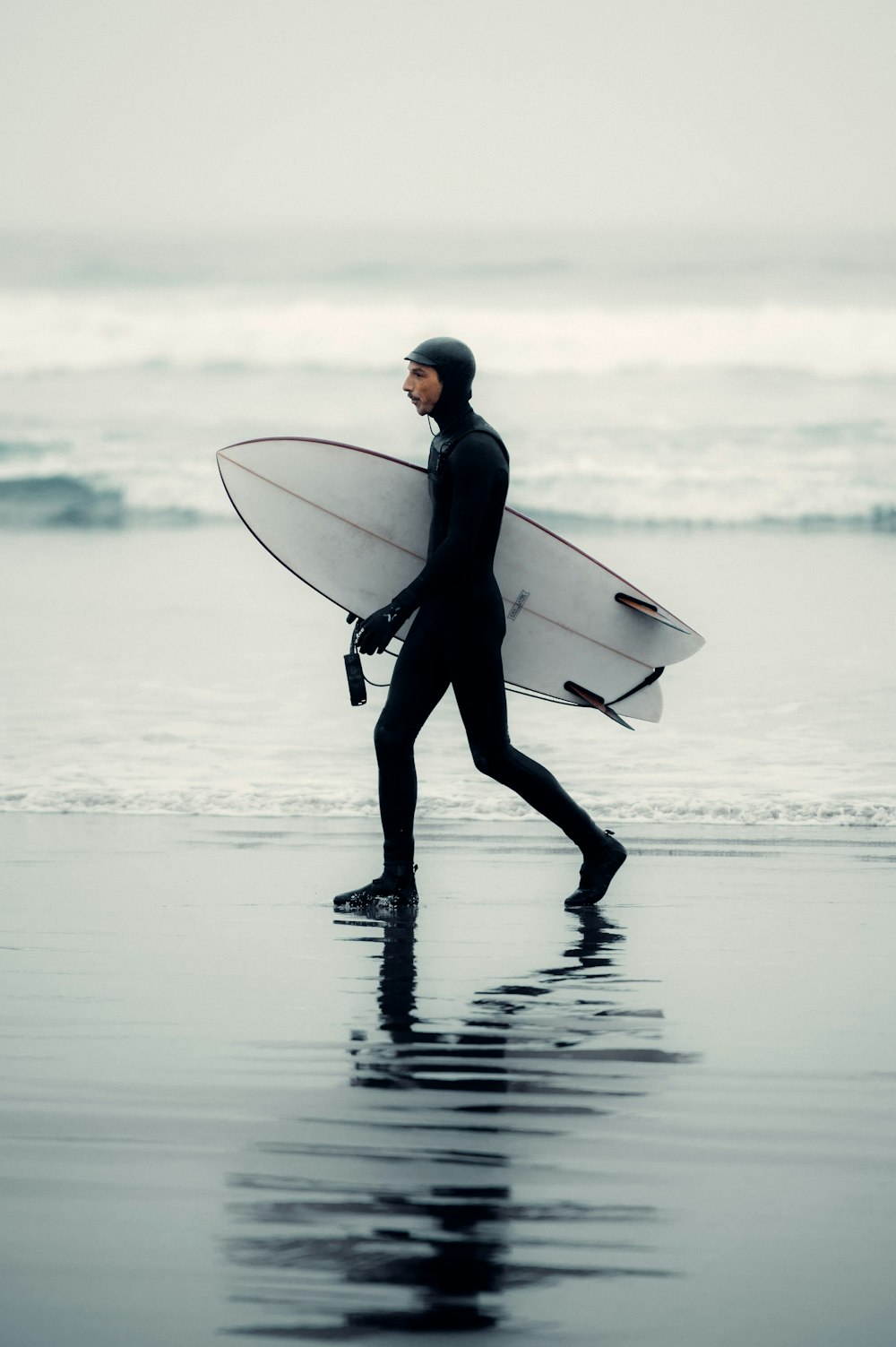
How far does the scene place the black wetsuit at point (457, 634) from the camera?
519 centimetres

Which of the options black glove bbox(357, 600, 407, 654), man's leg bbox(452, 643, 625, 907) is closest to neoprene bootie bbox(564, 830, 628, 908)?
man's leg bbox(452, 643, 625, 907)

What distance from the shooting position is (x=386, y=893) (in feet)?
17.2

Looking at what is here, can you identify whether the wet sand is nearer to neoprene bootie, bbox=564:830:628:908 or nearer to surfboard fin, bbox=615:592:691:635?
neoprene bootie, bbox=564:830:628:908

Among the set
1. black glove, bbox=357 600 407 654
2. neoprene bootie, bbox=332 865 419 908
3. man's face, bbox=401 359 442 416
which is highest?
man's face, bbox=401 359 442 416

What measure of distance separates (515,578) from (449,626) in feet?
2.89

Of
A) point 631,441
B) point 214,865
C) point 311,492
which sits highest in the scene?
point 631,441

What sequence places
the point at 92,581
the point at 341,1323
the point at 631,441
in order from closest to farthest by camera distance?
the point at 341,1323 → the point at 92,581 → the point at 631,441

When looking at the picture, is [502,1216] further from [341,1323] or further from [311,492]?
[311,492]

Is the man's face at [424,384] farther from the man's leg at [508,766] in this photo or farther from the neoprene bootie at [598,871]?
the neoprene bootie at [598,871]

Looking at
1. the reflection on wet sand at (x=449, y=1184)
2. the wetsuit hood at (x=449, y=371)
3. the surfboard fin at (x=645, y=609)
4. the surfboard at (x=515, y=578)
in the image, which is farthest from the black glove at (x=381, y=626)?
the reflection on wet sand at (x=449, y=1184)

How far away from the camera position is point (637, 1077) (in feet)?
11.1

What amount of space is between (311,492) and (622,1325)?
4.28 metres

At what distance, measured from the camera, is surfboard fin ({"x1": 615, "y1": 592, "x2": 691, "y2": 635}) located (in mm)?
6062

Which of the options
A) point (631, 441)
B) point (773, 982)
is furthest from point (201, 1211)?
point (631, 441)
